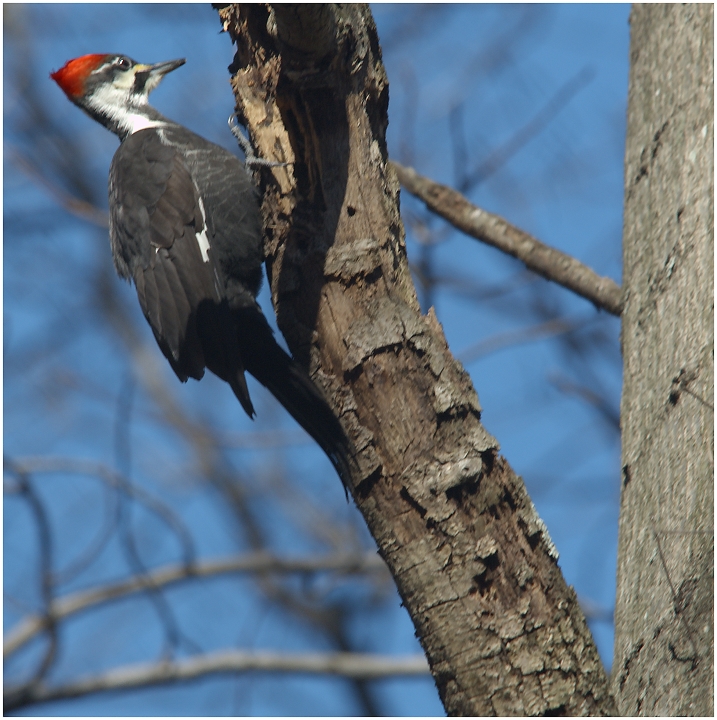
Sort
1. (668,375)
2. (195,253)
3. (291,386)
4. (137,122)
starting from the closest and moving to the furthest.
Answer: (668,375) → (291,386) → (195,253) → (137,122)

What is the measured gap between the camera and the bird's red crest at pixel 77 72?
418cm

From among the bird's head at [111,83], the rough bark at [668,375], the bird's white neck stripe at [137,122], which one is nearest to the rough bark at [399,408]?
the rough bark at [668,375]

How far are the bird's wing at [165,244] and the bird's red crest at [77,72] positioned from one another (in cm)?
100

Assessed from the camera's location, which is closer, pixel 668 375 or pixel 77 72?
pixel 668 375

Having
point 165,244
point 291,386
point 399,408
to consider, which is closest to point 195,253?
point 165,244

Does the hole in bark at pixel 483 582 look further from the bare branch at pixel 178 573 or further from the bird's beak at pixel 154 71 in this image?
the bird's beak at pixel 154 71

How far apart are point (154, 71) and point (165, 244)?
149 centimetres

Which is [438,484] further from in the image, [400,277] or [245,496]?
[245,496]

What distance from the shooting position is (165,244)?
3064 millimetres

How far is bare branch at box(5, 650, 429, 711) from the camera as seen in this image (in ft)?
12.6

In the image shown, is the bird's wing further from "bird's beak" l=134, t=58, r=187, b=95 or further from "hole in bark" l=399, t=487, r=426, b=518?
"hole in bark" l=399, t=487, r=426, b=518

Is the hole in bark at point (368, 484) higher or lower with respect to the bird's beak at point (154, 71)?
lower

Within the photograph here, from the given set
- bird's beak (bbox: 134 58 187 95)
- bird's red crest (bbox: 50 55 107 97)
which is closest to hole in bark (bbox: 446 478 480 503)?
bird's beak (bbox: 134 58 187 95)

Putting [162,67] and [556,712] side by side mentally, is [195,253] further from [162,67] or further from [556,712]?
[556,712]
